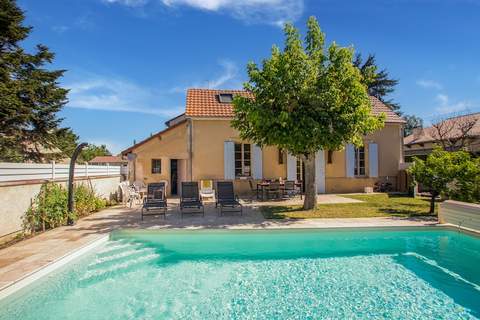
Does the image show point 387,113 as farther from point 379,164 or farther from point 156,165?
point 156,165

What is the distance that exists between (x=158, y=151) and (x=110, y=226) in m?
8.30

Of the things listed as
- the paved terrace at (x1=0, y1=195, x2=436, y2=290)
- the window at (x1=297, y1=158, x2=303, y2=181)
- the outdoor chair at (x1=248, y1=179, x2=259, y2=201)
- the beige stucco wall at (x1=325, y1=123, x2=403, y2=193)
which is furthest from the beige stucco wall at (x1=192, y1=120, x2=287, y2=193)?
the beige stucco wall at (x1=325, y1=123, x2=403, y2=193)

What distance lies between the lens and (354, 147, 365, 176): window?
18.3 meters

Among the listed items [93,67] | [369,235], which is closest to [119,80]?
[93,67]

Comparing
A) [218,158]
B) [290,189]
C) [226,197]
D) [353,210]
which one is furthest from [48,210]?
[353,210]

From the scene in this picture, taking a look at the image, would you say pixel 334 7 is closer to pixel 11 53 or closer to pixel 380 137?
pixel 380 137

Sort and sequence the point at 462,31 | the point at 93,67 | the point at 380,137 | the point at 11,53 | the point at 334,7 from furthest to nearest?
the point at 11,53
the point at 380,137
the point at 93,67
the point at 462,31
the point at 334,7

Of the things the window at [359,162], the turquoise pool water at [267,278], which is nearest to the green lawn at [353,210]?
the turquoise pool water at [267,278]

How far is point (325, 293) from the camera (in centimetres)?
532

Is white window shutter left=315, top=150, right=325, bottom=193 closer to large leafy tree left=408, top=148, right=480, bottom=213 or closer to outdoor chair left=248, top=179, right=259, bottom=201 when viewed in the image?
outdoor chair left=248, top=179, right=259, bottom=201

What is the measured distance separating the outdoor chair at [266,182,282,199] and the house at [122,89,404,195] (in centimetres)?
170

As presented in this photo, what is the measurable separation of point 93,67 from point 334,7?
11628 mm

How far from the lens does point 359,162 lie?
60.3ft

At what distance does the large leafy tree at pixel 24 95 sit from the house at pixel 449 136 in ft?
99.0
